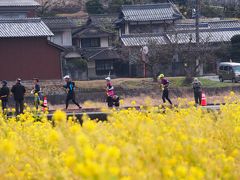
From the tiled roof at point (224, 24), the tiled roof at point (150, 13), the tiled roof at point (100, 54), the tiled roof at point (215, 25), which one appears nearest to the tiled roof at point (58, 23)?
the tiled roof at point (100, 54)

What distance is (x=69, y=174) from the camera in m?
4.59

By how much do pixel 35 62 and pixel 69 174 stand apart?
2800 centimetres

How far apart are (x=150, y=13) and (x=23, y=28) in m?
15.9

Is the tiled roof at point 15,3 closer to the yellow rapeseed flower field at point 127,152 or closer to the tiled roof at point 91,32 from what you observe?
the tiled roof at point 91,32

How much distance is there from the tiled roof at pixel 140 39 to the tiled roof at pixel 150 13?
6242 mm

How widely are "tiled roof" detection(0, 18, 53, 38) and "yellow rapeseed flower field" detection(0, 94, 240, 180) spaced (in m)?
25.8

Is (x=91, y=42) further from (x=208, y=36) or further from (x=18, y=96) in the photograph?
(x=18, y=96)

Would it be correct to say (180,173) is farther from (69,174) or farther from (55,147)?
(55,147)

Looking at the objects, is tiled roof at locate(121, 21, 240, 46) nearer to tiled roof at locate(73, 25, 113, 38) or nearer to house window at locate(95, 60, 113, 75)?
house window at locate(95, 60, 113, 75)

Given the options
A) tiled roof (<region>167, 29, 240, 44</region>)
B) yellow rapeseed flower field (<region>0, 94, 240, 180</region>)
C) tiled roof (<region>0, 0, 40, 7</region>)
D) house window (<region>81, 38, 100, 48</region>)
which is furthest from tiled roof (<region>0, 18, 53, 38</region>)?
yellow rapeseed flower field (<region>0, 94, 240, 180</region>)

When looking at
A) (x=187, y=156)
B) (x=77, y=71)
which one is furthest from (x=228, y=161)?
(x=77, y=71)

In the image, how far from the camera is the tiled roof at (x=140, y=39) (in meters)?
37.6

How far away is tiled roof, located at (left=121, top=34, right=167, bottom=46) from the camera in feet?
123

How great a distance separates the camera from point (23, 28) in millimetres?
32844
